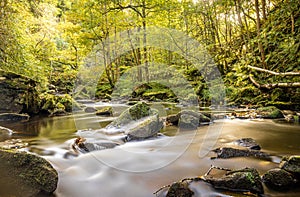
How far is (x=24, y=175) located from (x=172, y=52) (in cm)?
1622

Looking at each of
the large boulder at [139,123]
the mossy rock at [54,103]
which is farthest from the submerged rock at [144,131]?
the mossy rock at [54,103]

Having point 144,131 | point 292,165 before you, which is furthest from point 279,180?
point 144,131

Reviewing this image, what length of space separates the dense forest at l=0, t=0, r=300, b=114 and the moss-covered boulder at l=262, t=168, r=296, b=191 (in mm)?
4139

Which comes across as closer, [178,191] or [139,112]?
[178,191]

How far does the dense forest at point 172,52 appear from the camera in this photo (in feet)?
25.7

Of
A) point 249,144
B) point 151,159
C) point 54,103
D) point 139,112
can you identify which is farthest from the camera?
point 54,103

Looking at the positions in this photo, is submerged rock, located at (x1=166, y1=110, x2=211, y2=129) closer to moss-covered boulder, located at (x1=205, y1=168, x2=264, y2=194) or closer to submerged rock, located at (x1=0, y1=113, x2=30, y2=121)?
moss-covered boulder, located at (x1=205, y1=168, x2=264, y2=194)

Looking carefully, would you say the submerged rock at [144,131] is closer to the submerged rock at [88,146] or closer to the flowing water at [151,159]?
the flowing water at [151,159]

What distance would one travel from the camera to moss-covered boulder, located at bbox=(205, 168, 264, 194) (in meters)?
2.49

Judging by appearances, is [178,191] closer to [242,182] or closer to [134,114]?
[242,182]

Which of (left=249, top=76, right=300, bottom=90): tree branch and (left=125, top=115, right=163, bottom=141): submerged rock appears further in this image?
(left=249, top=76, right=300, bottom=90): tree branch

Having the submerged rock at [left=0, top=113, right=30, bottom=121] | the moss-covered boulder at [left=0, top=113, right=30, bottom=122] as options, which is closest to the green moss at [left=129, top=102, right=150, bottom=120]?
the moss-covered boulder at [left=0, top=113, right=30, bottom=122]

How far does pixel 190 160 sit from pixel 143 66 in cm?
1607

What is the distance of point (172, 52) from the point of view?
58.5 ft
